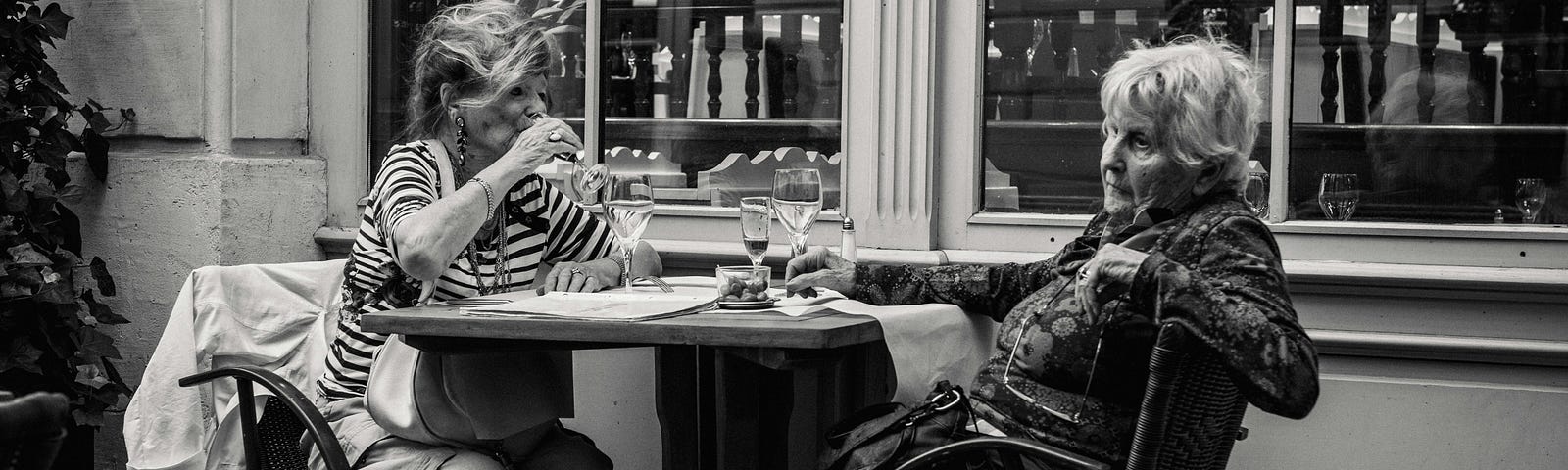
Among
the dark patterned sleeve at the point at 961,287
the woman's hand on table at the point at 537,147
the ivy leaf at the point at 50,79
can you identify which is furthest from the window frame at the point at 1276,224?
the ivy leaf at the point at 50,79

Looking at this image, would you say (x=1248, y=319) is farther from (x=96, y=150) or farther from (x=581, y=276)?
(x=96, y=150)

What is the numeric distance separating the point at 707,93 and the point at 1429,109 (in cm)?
163

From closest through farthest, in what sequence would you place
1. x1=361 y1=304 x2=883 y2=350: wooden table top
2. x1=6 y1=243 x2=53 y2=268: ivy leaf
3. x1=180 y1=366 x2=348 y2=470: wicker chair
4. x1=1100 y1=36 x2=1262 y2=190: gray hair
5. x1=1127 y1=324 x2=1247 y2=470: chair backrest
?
1. x1=1127 y1=324 x2=1247 y2=470: chair backrest
2. x1=361 y1=304 x2=883 y2=350: wooden table top
3. x1=1100 y1=36 x2=1262 y2=190: gray hair
4. x1=180 y1=366 x2=348 y2=470: wicker chair
5. x1=6 y1=243 x2=53 y2=268: ivy leaf

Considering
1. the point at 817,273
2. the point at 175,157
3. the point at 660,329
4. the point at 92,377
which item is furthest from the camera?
the point at 175,157

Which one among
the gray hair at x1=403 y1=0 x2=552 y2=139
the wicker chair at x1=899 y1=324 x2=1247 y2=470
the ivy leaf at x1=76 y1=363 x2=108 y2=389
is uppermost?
the gray hair at x1=403 y1=0 x2=552 y2=139

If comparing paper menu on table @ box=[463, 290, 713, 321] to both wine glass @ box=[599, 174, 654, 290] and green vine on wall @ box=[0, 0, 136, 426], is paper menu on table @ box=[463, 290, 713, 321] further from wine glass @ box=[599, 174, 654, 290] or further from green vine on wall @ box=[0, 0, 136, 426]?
green vine on wall @ box=[0, 0, 136, 426]

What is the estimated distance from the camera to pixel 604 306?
6.91ft

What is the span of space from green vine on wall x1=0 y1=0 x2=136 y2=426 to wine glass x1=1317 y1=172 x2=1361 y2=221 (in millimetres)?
2717

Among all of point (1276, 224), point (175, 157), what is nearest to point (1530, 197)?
point (1276, 224)

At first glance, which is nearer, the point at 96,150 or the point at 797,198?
the point at 797,198

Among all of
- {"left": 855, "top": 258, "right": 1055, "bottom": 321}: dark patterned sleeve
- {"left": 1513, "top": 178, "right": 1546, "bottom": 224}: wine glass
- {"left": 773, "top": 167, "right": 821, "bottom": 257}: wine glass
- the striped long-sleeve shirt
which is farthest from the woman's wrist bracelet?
{"left": 1513, "top": 178, "right": 1546, "bottom": 224}: wine glass

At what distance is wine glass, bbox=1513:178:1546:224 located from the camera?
2.66 metres

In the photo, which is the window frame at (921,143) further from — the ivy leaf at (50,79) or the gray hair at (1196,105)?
the ivy leaf at (50,79)

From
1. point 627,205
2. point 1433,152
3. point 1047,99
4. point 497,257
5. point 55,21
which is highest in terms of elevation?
point 55,21
